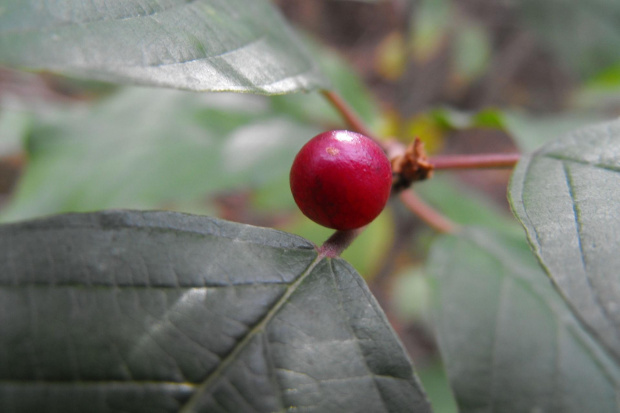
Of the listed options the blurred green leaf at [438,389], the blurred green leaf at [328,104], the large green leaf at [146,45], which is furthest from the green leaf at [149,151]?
the blurred green leaf at [438,389]

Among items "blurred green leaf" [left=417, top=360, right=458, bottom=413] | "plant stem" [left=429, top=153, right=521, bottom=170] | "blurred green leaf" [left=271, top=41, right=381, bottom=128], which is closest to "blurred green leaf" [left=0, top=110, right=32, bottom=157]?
"blurred green leaf" [left=271, top=41, right=381, bottom=128]

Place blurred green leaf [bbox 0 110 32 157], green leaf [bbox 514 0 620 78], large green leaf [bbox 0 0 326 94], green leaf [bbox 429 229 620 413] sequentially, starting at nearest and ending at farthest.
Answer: large green leaf [bbox 0 0 326 94] < green leaf [bbox 429 229 620 413] < green leaf [bbox 514 0 620 78] < blurred green leaf [bbox 0 110 32 157]

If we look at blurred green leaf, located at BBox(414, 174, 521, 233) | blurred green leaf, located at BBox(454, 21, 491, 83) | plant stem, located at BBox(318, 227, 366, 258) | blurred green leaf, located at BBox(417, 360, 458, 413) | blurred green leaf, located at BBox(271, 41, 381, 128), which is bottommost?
blurred green leaf, located at BBox(417, 360, 458, 413)

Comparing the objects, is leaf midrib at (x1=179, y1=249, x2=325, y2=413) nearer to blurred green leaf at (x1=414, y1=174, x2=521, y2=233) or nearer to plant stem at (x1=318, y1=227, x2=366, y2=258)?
plant stem at (x1=318, y1=227, x2=366, y2=258)

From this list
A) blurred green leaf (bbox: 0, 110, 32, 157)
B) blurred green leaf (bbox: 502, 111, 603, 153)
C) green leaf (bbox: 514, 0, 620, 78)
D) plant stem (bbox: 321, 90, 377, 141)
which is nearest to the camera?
plant stem (bbox: 321, 90, 377, 141)

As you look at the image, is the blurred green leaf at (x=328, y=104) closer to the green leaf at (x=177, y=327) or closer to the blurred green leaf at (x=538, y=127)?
the blurred green leaf at (x=538, y=127)

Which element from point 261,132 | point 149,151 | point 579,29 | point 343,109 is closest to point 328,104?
point 261,132
